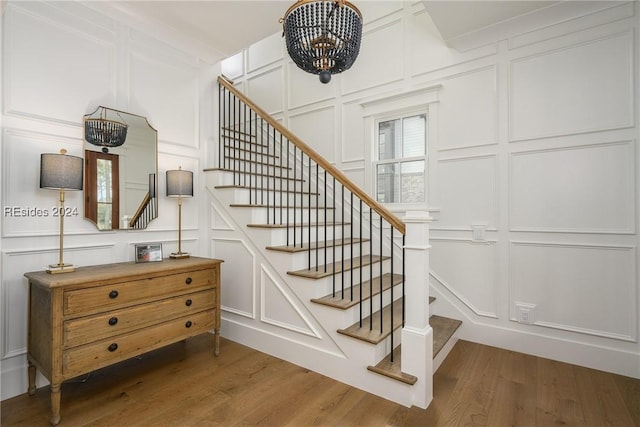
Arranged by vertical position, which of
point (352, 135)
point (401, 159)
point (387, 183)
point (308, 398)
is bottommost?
point (308, 398)

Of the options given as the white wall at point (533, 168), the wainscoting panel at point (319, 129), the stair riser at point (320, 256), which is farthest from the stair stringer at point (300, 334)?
the wainscoting panel at point (319, 129)

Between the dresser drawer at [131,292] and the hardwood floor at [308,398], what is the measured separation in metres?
0.62

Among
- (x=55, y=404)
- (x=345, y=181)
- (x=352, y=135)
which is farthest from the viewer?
(x=352, y=135)

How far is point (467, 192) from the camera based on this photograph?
9.91 feet

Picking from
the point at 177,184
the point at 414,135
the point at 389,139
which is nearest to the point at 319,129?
the point at 389,139

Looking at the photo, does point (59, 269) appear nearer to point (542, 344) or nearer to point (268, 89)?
point (268, 89)

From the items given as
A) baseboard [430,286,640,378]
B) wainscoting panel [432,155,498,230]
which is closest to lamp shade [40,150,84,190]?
wainscoting panel [432,155,498,230]

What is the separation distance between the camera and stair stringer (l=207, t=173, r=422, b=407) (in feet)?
7.04

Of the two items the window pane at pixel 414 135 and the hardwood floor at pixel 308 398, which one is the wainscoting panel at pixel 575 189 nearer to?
the window pane at pixel 414 135

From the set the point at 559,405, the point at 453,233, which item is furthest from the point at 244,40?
the point at 559,405

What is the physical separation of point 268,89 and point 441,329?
3860 mm

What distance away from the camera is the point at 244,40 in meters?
3.18

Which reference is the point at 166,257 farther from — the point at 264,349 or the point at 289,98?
the point at 289,98

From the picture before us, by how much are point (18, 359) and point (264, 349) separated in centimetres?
171
